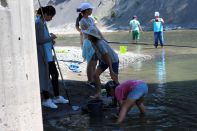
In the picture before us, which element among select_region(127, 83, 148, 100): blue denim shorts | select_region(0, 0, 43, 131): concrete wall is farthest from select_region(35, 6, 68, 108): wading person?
select_region(0, 0, 43, 131): concrete wall

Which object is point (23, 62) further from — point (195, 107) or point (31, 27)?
point (195, 107)

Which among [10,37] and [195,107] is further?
[195,107]

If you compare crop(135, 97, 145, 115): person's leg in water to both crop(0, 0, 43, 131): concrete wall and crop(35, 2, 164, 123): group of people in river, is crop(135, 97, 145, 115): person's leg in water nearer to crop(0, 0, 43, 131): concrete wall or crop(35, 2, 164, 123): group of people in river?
crop(35, 2, 164, 123): group of people in river

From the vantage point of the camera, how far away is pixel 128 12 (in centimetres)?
6012

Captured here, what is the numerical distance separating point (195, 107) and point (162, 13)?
158 feet

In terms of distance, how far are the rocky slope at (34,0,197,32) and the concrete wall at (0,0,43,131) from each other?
44.0 m

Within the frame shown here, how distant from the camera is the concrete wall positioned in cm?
534

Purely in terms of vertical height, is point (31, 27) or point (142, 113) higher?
point (31, 27)

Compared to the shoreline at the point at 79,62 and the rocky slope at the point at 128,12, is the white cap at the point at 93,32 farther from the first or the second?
the rocky slope at the point at 128,12

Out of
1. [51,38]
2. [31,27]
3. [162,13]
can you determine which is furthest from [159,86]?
[162,13]

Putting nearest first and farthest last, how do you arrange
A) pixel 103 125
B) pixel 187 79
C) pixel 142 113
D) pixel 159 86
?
pixel 103 125
pixel 142 113
pixel 159 86
pixel 187 79

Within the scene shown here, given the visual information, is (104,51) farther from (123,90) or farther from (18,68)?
(18,68)

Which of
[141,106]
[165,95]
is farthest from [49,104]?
[165,95]

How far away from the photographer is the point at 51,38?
9.29 meters
